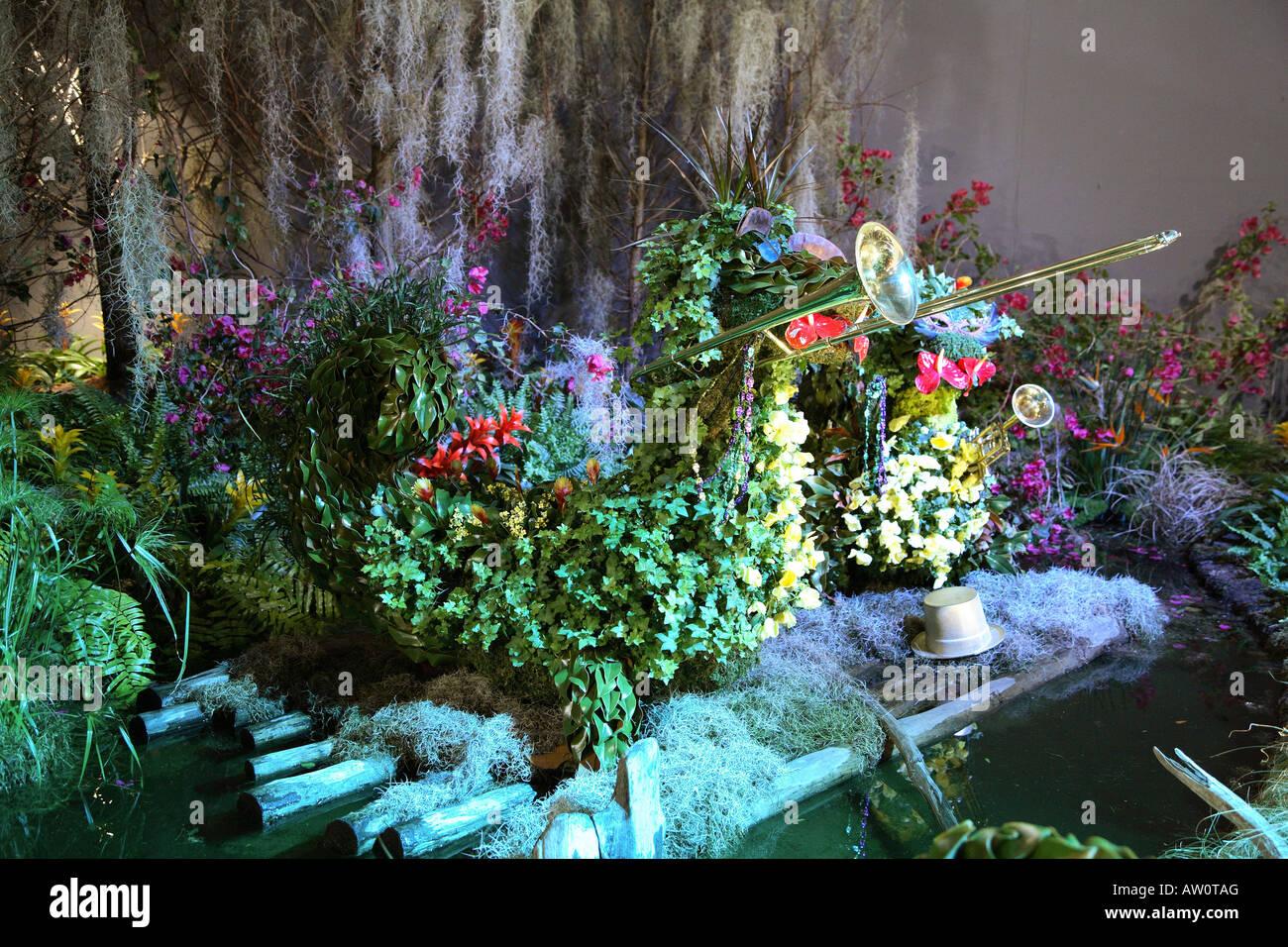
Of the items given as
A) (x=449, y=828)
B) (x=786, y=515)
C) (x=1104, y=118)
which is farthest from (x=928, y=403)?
(x=1104, y=118)

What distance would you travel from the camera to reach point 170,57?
17.8ft

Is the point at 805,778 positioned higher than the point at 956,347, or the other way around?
the point at 956,347

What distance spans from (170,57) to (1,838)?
473cm

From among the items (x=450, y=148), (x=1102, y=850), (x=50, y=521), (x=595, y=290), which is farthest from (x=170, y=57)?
(x=1102, y=850)

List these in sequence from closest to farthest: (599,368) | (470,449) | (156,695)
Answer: (156,695) < (470,449) < (599,368)

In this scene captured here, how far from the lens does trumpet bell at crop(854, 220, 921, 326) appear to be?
2125 mm

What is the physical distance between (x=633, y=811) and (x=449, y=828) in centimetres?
70

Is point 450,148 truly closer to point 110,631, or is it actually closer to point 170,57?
point 170,57

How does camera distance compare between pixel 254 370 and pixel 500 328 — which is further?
pixel 500 328

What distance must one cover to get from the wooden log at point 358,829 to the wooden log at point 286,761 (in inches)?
19.4

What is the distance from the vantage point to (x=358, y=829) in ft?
8.34

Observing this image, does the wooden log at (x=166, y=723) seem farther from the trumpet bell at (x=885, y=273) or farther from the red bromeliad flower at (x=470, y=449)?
the trumpet bell at (x=885, y=273)

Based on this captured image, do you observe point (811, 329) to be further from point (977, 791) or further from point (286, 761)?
point (286, 761)

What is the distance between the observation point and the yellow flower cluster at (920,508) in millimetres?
4250
